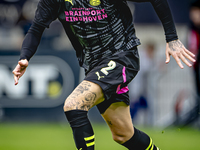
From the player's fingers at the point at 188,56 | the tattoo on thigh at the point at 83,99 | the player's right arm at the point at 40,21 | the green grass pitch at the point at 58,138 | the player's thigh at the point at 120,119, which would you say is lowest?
the green grass pitch at the point at 58,138

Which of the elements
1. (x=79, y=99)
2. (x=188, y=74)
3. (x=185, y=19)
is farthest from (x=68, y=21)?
(x=185, y=19)

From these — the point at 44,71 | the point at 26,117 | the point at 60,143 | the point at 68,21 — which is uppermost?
the point at 68,21

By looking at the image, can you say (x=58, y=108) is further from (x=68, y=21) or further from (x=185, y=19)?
(x=68, y=21)

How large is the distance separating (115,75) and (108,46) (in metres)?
0.39

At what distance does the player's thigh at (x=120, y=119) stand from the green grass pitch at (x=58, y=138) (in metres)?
2.27

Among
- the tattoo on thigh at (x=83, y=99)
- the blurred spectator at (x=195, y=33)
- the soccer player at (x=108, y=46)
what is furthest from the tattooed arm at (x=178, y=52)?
the blurred spectator at (x=195, y=33)

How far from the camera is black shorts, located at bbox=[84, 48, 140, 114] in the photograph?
3211mm

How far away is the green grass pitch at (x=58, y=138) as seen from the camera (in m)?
6.06

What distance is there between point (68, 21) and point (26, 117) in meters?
6.13

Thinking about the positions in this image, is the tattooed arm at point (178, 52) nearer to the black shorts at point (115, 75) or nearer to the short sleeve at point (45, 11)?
the black shorts at point (115, 75)

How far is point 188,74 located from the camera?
30.8ft

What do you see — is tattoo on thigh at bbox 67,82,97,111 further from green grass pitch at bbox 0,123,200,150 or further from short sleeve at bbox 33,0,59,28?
green grass pitch at bbox 0,123,200,150

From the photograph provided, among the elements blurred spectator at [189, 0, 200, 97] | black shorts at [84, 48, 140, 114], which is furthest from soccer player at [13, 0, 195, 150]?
blurred spectator at [189, 0, 200, 97]

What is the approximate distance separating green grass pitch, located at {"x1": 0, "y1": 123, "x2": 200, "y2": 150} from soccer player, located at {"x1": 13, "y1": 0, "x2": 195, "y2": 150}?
242cm
